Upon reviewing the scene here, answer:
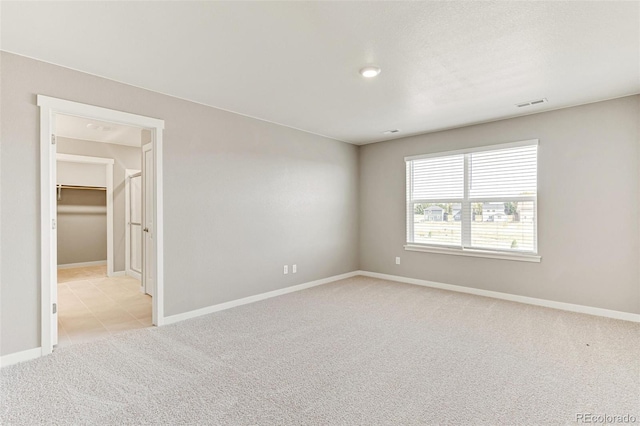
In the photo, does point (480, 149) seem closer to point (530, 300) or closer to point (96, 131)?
point (530, 300)

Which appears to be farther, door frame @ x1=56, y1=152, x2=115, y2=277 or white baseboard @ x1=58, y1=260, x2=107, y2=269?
white baseboard @ x1=58, y1=260, x2=107, y2=269

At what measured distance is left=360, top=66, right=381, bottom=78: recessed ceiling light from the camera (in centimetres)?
285

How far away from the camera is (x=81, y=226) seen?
7.33 m

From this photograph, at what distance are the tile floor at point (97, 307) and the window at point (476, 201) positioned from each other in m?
4.30

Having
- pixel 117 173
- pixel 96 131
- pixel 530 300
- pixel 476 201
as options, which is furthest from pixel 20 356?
pixel 530 300

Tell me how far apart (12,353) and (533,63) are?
5.08m

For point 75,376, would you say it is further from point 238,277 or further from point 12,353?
point 238,277

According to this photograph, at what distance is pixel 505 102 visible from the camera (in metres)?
3.79

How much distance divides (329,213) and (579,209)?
11.6 feet

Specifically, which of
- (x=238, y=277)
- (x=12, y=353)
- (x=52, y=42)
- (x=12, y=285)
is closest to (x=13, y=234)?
(x=12, y=285)

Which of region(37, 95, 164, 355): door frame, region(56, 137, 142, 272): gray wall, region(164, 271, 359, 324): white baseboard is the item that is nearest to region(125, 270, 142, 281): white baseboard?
region(56, 137, 142, 272): gray wall

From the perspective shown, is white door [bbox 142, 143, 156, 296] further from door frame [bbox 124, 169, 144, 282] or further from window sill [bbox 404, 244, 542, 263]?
window sill [bbox 404, 244, 542, 263]

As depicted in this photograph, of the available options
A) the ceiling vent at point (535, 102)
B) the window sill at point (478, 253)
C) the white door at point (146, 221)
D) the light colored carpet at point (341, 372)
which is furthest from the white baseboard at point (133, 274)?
the ceiling vent at point (535, 102)

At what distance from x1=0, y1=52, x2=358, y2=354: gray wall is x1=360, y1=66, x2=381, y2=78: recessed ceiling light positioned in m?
2.02
